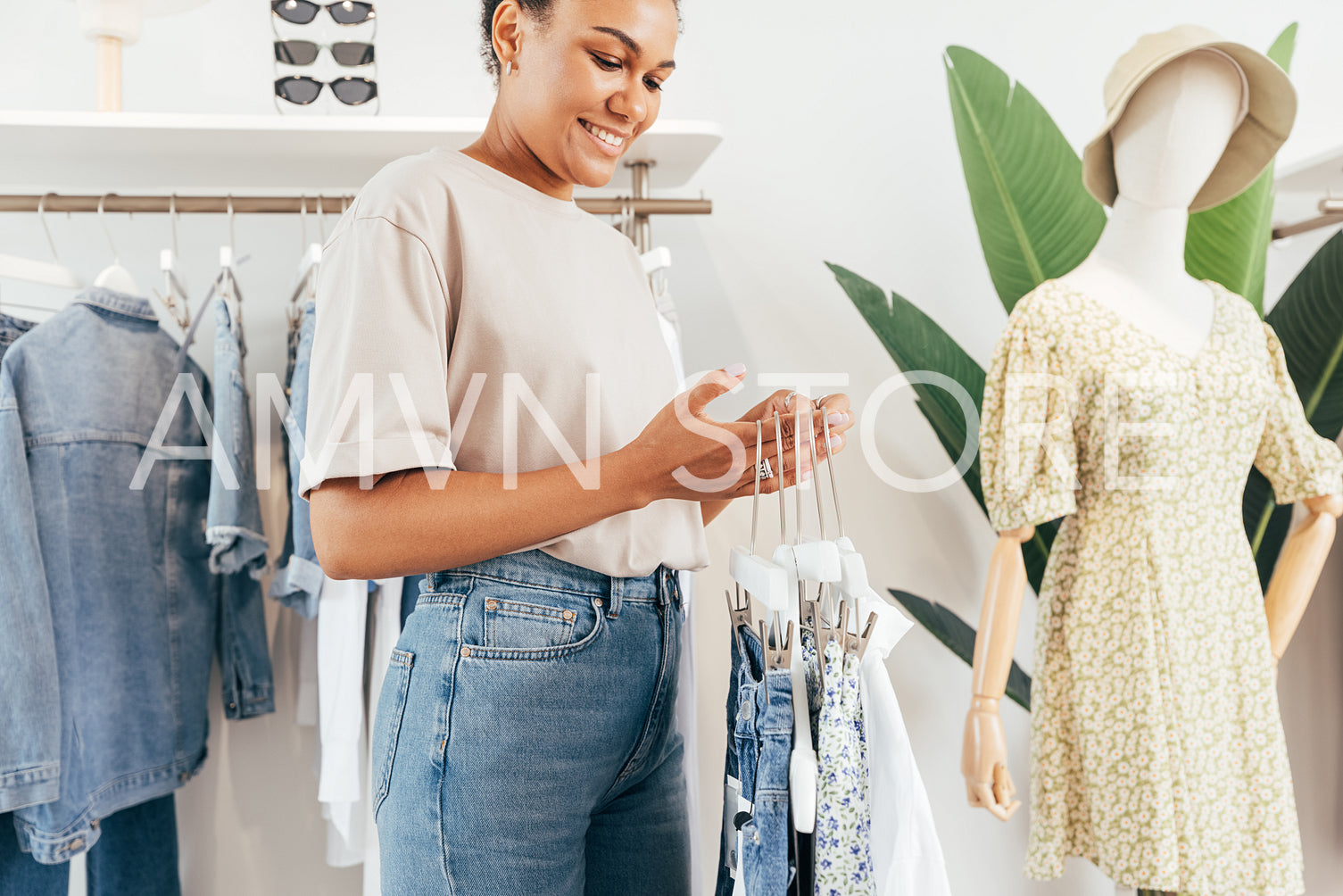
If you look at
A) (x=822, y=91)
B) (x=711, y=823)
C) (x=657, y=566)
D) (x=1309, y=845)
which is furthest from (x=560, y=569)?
(x=1309, y=845)

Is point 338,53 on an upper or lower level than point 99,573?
upper

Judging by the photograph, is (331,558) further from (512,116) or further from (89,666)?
(89,666)

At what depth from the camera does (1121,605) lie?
132 centimetres

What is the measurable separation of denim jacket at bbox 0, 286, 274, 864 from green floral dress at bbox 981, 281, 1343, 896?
53.0 inches

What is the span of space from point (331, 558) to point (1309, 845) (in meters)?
2.35

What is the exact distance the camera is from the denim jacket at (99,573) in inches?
51.5

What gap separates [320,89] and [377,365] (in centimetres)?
116

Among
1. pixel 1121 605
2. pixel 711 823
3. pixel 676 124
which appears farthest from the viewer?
pixel 711 823

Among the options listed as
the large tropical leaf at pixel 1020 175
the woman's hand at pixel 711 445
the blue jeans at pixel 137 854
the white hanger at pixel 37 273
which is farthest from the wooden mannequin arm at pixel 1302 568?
the white hanger at pixel 37 273

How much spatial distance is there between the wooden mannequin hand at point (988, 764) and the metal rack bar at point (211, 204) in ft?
3.32

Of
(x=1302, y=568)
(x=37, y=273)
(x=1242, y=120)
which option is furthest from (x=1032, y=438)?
(x=37, y=273)

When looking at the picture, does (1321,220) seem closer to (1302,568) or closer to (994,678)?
(1302,568)

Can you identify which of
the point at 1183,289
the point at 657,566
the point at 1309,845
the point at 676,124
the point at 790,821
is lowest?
the point at 1309,845

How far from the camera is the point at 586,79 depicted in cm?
82
